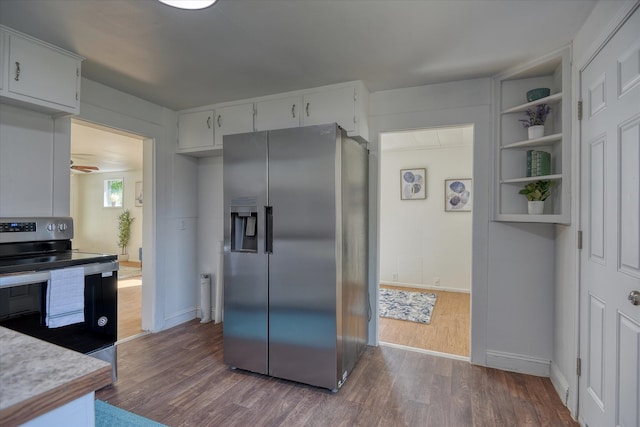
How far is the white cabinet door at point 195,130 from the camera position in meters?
3.51

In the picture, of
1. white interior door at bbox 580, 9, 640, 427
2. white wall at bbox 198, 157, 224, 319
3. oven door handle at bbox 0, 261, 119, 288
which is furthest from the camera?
white wall at bbox 198, 157, 224, 319

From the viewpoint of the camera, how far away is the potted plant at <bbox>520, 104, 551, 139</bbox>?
2.45m

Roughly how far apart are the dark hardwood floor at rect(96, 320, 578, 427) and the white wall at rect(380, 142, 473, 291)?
102 inches

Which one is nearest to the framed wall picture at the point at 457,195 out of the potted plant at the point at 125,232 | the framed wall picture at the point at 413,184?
the framed wall picture at the point at 413,184

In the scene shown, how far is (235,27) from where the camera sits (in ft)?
6.64

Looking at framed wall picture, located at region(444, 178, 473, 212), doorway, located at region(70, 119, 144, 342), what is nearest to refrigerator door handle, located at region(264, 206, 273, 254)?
framed wall picture, located at region(444, 178, 473, 212)

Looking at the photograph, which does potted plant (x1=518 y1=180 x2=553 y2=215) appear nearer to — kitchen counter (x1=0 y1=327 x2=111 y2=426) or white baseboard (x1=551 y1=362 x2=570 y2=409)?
white baseboard (x1=551 y1=362 x2=570 y2=409)

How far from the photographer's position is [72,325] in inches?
84.1

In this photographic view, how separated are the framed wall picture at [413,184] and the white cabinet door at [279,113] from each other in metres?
3.00

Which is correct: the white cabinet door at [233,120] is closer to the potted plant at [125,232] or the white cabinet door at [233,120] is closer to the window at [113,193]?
the potted plant at [125,232]

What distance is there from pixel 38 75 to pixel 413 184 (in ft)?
15.7

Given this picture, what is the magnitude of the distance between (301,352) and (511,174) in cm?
220

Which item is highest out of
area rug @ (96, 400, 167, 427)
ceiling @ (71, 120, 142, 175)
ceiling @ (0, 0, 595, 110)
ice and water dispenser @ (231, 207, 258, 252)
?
ceiling @ (0, 0, 595, 110)

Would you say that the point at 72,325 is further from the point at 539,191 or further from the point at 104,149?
the point at 104,149
